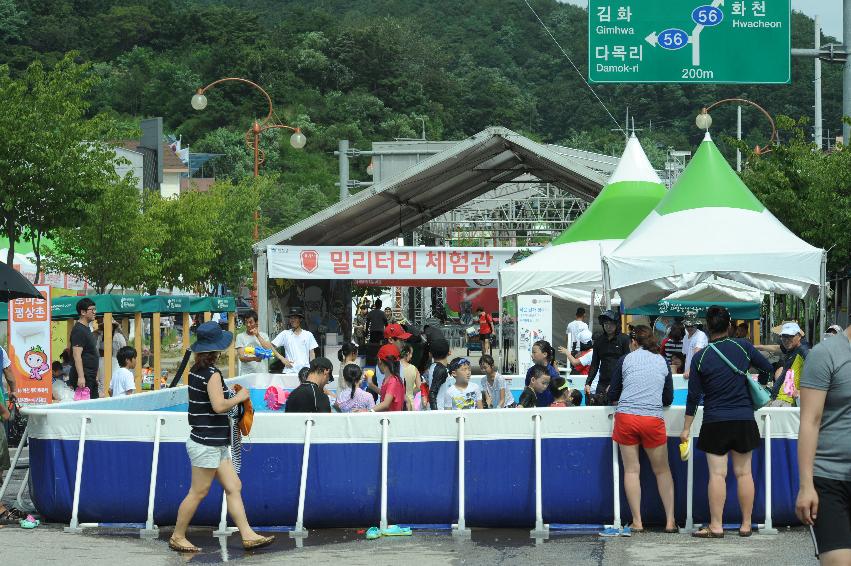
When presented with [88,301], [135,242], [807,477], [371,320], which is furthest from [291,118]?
[807,477]

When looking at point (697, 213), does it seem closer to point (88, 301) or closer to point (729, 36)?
point (729, 36)

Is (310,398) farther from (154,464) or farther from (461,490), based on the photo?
(461,490)

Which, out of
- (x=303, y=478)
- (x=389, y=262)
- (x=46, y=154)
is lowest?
(x=303, y=478)

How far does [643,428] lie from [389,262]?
16800 mm

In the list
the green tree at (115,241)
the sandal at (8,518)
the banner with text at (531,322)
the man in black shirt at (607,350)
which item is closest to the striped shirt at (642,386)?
the man in black shirt at (607,350)

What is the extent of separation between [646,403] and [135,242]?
2598 centimetres

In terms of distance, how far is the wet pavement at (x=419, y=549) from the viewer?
952 cm

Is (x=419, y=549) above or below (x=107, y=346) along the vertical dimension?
below

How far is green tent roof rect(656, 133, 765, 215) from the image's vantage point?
48.4 feet

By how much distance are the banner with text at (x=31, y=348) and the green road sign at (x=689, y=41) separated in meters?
8.51

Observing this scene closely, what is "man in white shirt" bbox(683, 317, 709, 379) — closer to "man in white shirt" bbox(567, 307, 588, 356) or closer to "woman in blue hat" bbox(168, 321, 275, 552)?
"man in white shirt" bbox(567, 307, 588, 356)

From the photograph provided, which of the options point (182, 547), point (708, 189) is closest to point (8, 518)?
point (182, 547)

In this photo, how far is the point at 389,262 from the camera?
88.3 feet

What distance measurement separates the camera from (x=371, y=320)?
26.7 meters
